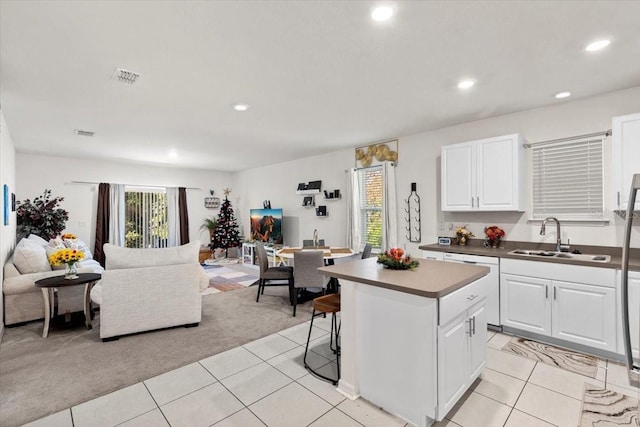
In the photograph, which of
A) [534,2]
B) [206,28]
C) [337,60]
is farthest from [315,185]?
[534,2]

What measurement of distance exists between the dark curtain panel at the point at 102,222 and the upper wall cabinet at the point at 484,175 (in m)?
7.12

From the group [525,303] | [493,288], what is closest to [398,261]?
[493,288]

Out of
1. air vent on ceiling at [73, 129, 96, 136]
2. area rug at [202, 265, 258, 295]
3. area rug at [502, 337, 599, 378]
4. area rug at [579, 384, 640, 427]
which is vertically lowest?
area rug at [579, 384, 640, 427]

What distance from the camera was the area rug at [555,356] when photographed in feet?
8.50

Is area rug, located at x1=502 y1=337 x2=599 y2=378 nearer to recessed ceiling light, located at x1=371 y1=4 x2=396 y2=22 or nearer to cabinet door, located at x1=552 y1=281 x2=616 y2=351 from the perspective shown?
cabinet door, located at x1=552 y1=281 x2=616 y2=351

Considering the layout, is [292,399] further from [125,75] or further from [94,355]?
[125,75]

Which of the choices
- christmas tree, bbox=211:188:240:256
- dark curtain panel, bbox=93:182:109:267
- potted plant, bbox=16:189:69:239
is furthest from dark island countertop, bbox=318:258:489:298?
dark curtain panel, bbox=93:182:109:267

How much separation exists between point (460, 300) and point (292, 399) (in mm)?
1396

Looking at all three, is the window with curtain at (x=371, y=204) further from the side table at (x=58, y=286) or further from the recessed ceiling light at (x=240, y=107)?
the side table at (x=58, y=286)

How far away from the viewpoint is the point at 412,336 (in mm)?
1893

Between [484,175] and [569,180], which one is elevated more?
[484,175]

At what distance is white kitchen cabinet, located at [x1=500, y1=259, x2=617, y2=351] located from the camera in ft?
8.83

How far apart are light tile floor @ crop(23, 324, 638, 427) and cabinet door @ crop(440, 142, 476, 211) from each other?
→ 178 centimetres

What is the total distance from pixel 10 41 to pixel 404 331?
11.0 ft
